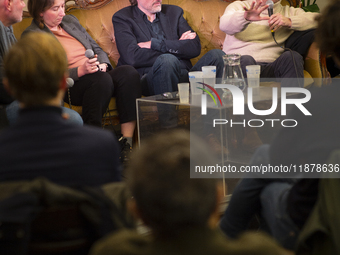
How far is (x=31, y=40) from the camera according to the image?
0.77 metres

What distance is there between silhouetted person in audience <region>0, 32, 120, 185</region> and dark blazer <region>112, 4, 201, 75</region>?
5.38 feet

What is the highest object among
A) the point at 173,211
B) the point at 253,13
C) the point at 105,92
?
the point at 253,13

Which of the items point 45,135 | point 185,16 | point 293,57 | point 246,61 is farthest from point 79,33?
point 45,135

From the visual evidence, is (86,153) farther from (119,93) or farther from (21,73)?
(119,93)

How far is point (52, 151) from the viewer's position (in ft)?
2.28

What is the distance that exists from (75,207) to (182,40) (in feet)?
6.70

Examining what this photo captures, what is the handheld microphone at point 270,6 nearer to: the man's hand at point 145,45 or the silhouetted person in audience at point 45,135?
the man's hand at point 145,45

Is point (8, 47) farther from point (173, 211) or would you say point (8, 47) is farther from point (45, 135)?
point (173, 211)

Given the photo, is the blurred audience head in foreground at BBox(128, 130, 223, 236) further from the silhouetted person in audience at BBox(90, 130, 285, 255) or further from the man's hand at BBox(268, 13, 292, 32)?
the man's hand at BBox(268, 13, 292, 32)

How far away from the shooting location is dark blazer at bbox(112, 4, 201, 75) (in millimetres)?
2414

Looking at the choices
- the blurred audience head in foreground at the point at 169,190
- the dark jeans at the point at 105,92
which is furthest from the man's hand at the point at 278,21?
the blurred audience head in foreground at the point at 169,190

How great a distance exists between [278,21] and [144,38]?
979mm

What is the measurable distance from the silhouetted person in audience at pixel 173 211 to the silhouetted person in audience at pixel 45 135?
0.72ft

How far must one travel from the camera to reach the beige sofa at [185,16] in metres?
A: 2.46
